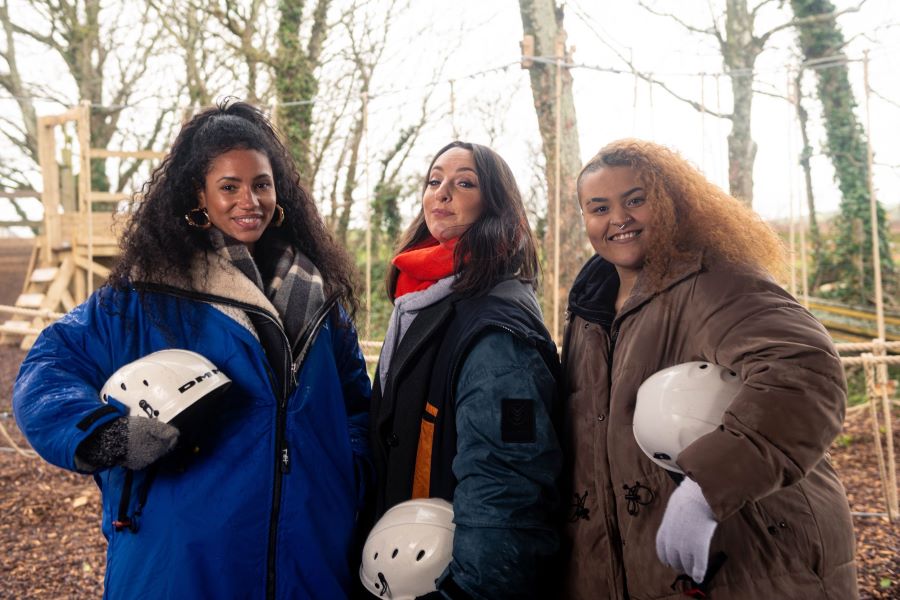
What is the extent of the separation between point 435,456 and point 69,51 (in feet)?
50.6

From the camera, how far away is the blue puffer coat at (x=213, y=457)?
6.55ft

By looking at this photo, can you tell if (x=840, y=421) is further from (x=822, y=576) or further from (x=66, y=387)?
(x=66, y=387)

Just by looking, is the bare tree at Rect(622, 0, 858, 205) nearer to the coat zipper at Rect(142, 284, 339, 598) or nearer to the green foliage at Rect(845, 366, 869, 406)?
the green foliage at Rect(845, 366, 869, 406)

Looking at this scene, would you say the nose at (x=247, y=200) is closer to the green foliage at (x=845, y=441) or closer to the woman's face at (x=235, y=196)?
the woman's face at (x=235, y=196)

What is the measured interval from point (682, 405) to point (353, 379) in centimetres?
121

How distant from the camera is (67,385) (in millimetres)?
2004

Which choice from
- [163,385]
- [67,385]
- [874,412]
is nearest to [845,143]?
[874,412]

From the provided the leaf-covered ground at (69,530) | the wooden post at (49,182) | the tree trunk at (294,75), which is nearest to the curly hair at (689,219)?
the leaf-covered ground at (69,530)

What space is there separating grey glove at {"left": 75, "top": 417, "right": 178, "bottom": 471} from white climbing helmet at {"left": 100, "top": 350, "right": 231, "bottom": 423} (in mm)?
44

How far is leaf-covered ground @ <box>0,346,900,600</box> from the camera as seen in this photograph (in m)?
4.45

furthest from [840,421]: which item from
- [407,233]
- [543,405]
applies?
[407,233]

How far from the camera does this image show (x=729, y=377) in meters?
1.81

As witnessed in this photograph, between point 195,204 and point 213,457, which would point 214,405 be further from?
point 195,204

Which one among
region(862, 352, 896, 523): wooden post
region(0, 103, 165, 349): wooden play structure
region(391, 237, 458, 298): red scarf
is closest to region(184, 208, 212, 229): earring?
region(391, 237, 458, 298): red scarf
